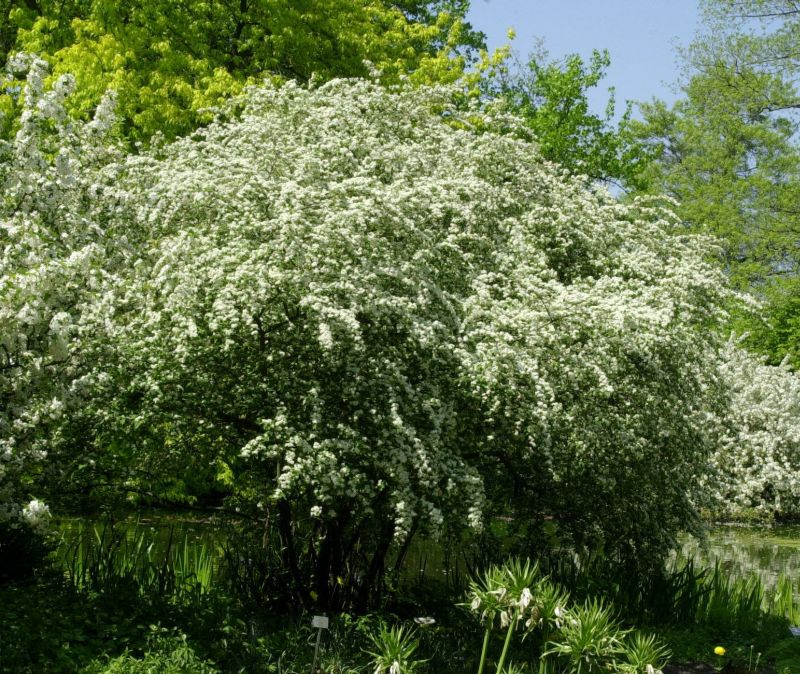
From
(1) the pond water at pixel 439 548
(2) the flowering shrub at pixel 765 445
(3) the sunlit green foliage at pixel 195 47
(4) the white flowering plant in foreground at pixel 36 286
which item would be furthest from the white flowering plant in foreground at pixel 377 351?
(2) the flowering shrub at pixel 765 445

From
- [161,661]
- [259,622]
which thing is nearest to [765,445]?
[259,622]

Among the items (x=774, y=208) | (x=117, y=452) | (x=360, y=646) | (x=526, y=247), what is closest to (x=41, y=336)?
(x=117, y=452)

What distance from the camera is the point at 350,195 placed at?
27.0 ft

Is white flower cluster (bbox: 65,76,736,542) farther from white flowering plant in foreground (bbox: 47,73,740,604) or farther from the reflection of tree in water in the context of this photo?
the reflection of tree in water

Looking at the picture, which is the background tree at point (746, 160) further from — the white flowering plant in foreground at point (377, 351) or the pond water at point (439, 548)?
the white flowering plant in foreground at point (377, 351)

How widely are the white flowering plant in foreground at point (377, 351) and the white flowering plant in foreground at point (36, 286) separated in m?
0.28

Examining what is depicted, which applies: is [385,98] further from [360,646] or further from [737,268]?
[737,268]

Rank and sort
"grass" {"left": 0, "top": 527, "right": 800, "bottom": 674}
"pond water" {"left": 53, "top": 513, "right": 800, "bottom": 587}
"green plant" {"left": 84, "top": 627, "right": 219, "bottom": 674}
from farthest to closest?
"pond water" {"left": 53, "top": 513, "right": 800, "bottom": 587}
"grass" {"left": 0, "top": 527, "right": 800, "bottom": 674}
"green plant" {"left": 84, "top": 627, "right": 219, "bottom": 674}

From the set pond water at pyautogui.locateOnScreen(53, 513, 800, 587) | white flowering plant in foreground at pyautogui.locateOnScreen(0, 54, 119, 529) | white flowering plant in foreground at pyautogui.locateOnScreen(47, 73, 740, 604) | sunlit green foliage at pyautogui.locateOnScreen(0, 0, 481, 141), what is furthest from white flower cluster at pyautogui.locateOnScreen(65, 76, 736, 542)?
sunlit green foliage at pyautogui.locateOnScreen(0, 0, 481, 141)

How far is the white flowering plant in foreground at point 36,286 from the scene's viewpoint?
6566 mm

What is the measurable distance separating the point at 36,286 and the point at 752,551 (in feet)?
46.0

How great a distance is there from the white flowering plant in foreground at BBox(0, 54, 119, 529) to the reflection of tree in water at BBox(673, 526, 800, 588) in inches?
332

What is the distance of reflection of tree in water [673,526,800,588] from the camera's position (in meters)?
14.1

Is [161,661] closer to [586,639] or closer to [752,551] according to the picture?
[586,639]
